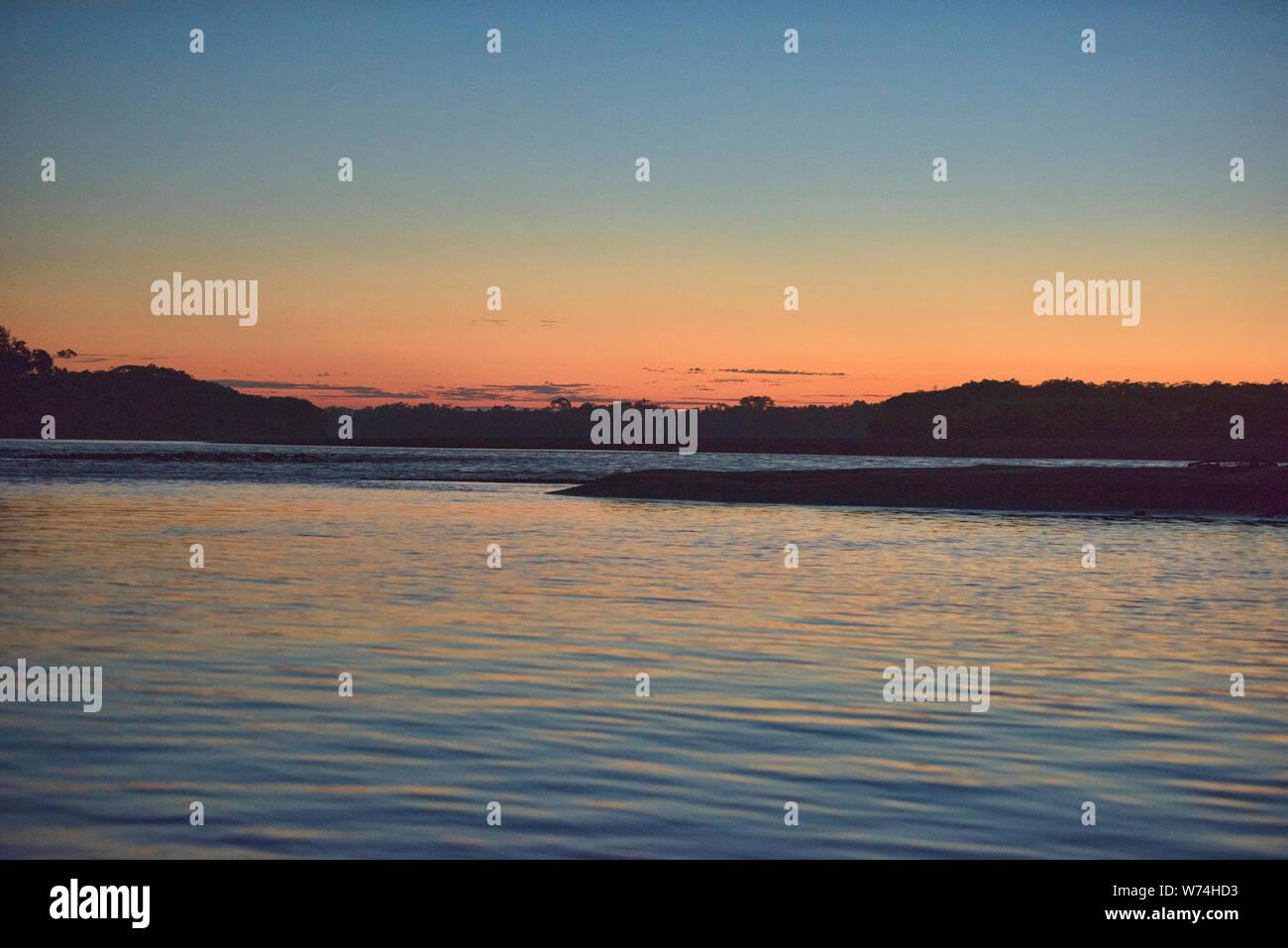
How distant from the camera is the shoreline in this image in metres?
63.5

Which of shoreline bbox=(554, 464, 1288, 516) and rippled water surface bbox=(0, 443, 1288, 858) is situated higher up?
shoreline bbox=(554, 464, 1288, 516)

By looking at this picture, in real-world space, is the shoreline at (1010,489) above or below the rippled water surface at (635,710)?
above

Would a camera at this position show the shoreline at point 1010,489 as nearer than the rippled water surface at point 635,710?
No

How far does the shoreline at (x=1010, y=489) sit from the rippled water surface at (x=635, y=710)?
32.3 meters

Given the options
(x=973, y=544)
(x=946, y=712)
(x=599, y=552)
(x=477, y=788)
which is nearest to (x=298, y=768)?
(x=477, y=788)

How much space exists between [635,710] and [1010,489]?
5937 cm

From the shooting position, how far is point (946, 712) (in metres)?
14.0

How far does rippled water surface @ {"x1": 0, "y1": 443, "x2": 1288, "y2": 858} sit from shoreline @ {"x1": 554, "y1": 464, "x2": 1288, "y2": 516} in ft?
106

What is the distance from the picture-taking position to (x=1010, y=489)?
69.5 m

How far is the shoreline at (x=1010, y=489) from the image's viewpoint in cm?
6350

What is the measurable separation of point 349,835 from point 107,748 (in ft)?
13.5

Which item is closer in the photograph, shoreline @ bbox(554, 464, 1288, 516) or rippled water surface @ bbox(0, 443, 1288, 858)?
rippled water surface @ bbox(0, 443, 1288, 858)
